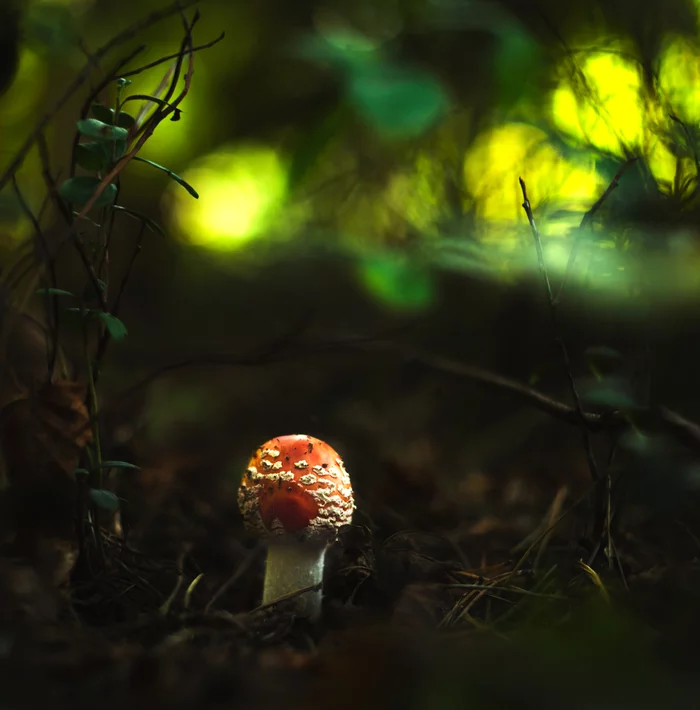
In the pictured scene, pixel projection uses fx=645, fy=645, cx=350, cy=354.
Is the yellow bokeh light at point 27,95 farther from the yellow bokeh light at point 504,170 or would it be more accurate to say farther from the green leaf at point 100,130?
the green leaf at point 100,130

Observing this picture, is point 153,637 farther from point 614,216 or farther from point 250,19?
point 250,19

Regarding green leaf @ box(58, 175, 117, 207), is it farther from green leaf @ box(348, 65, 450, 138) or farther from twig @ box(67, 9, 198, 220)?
green leaf @ box(348, 65, 450, 138)

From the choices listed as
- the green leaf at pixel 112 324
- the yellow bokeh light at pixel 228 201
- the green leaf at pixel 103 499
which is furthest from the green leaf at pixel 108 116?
the yellow bokeh light at pixel 228 201

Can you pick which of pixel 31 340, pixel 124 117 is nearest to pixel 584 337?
pixel 124 117

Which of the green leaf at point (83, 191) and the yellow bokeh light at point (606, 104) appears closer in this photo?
the green leaf at point (83, 191)

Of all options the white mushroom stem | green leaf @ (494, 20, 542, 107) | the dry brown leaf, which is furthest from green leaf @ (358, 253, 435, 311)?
the dry brown leaf
